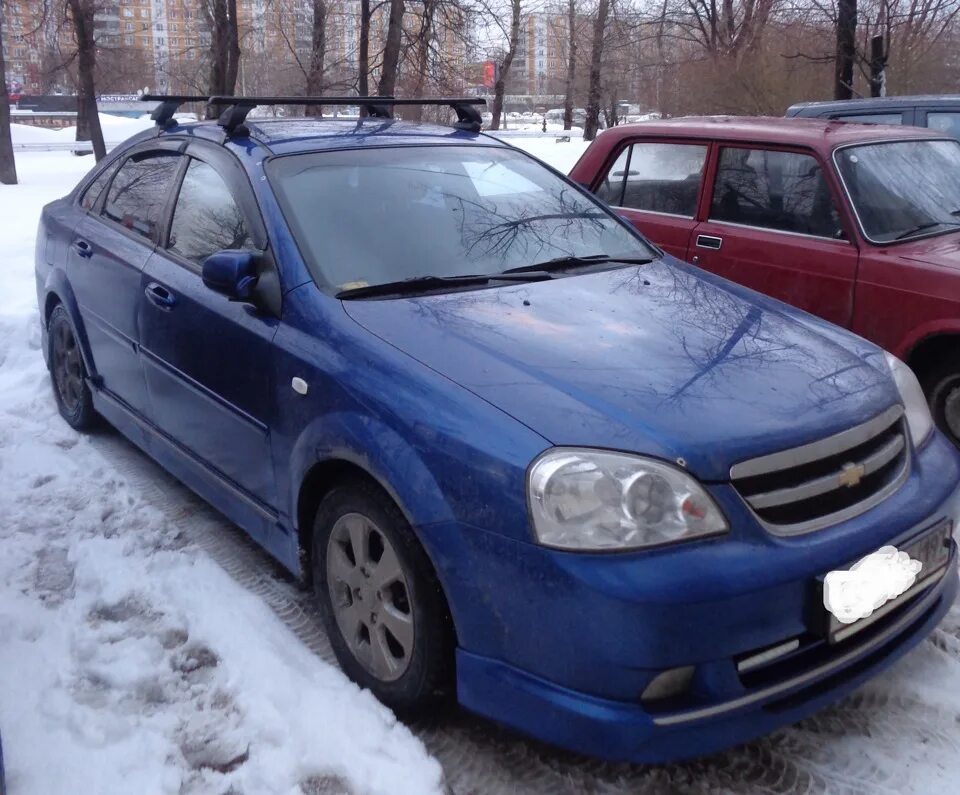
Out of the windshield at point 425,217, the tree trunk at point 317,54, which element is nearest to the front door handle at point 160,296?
the windshield at point 425,217

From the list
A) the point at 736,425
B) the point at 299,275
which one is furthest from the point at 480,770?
the point at 299,275

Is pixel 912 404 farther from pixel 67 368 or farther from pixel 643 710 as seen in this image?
pixel 67 368

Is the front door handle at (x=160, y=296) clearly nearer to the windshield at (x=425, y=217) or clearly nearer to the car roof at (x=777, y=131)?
the windshield at (x=425, y=217)

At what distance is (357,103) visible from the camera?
178 inches

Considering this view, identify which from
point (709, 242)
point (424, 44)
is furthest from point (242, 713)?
point (424, 44)

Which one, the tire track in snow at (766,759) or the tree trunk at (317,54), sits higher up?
the tree trunk at (317,54)

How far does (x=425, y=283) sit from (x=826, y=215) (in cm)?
270

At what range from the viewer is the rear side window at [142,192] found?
169 inches

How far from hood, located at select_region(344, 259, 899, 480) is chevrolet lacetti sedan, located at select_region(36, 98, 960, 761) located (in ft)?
0.04

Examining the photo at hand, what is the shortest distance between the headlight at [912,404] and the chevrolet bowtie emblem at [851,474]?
0.46 m

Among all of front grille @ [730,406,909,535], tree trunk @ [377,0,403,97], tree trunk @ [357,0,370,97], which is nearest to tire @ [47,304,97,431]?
front grille @ [730,406,909,535]

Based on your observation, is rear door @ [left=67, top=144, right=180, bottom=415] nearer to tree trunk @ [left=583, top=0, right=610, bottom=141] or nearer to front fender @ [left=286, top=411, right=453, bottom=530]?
front fender @ [left=286, top=411, right=453, bottom=530]

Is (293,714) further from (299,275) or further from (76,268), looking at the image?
(76,268)

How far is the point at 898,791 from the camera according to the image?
268 centimetres
